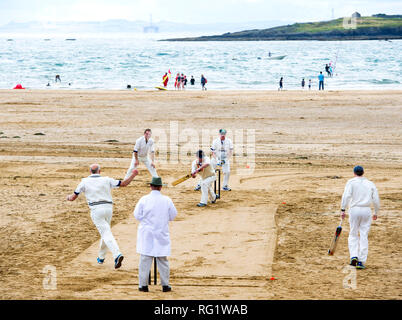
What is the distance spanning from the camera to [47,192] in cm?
1900

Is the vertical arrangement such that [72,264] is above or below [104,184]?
below

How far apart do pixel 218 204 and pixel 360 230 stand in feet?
21.1

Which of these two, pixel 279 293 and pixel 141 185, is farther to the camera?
pixel 141 185

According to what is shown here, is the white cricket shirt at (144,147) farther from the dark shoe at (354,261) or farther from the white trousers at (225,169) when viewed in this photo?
the dark shoe at (354,261)

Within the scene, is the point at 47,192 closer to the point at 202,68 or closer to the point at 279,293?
the point at 279,293

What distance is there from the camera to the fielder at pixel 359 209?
11.7 m

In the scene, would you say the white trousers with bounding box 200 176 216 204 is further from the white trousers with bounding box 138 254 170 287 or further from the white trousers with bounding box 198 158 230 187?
the white trousers with bounding box 138 254 170 287

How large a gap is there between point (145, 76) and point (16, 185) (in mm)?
55458

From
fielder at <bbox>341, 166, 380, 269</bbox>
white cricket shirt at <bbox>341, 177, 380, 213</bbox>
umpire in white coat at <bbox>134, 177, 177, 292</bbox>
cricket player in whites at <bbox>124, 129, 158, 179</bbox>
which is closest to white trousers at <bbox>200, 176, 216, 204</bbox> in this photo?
cricket player in whites at <bbox>124, 129, 158, 179</bbox>

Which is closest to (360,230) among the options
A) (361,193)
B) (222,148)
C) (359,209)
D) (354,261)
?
(359,209)

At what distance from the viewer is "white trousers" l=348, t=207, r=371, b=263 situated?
11727mm

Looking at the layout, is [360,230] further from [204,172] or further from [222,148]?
[222,148]

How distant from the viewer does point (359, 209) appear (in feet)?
38.5

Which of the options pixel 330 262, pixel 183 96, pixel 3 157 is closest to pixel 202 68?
pixel 183 96
